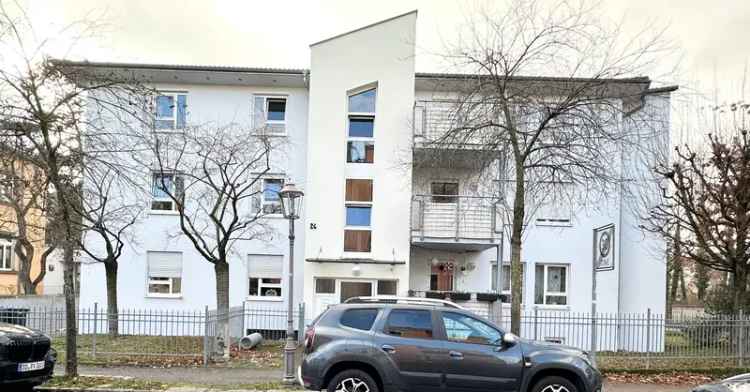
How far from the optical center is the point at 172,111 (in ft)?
68.2

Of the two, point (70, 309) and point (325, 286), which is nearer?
point (70, 309)

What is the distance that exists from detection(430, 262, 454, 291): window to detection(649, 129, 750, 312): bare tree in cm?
655

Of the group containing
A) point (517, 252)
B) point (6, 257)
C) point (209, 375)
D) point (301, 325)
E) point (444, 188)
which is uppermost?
point (444, 188)

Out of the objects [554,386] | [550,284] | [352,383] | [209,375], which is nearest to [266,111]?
[209,375]

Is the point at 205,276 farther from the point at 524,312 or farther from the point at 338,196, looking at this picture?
the point at 524,312

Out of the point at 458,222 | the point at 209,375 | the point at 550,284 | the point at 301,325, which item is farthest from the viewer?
the point at 550,284

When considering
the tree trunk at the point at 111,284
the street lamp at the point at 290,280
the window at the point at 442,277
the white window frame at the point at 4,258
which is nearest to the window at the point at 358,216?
the window at the point at 442,277

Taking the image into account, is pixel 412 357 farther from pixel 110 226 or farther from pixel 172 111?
pixel 172 111

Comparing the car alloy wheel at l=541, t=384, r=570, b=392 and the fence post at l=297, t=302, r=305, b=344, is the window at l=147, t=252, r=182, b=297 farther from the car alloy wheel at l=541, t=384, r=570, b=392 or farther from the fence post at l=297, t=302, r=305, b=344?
the car alloy wheel at l=541, t=384, r=570, b=392

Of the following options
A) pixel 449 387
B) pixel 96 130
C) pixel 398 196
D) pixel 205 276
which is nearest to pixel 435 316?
pixel 449 387

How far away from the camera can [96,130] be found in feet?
39.1

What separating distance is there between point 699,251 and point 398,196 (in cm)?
997

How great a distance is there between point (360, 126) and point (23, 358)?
12.3 m

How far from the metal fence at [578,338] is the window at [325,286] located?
1.64 m
